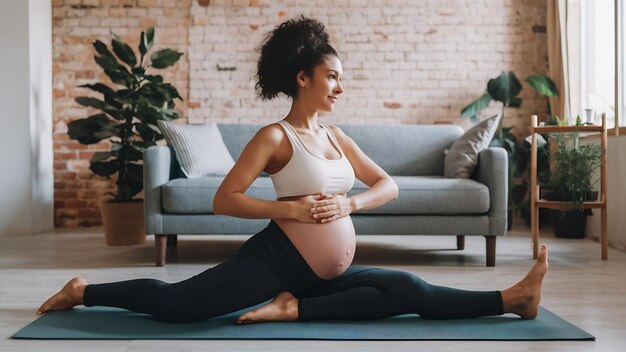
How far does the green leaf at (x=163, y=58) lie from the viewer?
5.04 meters

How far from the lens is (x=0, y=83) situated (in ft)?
17.7

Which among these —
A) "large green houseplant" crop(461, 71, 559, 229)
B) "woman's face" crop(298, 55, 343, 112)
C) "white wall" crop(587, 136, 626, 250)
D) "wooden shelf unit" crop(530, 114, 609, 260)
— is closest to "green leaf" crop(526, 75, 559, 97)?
"large green houseplant" crop(461, 71, 559, 229)

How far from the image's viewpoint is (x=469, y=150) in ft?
13.7

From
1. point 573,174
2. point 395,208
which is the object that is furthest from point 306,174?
point 573,174

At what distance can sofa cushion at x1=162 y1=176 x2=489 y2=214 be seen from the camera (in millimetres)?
3793

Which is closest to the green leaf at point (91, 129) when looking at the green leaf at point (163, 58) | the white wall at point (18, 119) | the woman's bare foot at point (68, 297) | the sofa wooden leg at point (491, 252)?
the green leaf at point (163, 58)

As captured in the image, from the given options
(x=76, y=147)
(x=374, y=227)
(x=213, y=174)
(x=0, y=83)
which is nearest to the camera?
(x=374, y=227)

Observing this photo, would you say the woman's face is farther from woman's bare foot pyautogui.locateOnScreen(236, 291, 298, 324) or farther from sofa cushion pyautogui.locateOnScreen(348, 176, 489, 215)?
sofa cushion pyautogui.locateOnScreen(348, 176, 489, 215)

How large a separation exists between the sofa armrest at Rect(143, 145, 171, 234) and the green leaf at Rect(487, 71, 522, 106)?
124 inches

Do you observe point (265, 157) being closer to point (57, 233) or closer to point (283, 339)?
point (283, 339)

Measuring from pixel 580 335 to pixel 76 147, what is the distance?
4962 millimetres

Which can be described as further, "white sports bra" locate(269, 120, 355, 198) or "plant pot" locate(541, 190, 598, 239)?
"plant pot" locate(541, 190, 598, 239)

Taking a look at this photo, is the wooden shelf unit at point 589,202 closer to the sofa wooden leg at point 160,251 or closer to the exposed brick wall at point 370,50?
the exposed brick wall at point 370,50

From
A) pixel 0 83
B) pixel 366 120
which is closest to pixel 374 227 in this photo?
pixel 366 120
